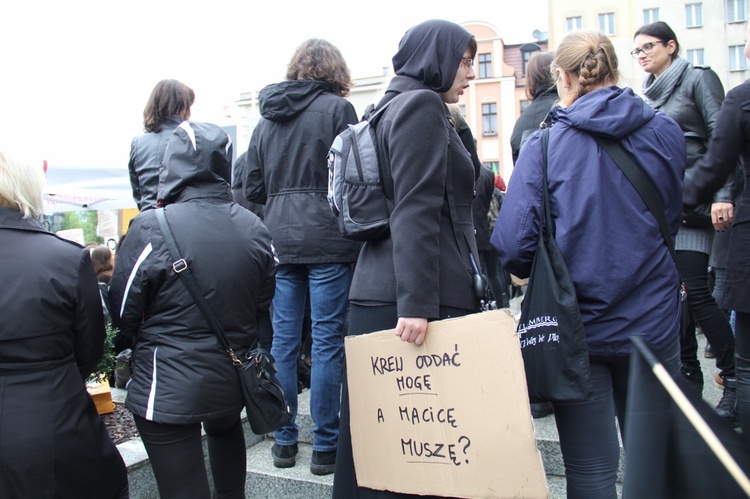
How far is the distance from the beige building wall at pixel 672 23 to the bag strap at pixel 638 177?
3730 cm

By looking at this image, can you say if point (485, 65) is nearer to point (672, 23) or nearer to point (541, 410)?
point (672, 23)

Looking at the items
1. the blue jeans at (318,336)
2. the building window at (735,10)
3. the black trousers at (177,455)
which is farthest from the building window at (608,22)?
the black trousers at (177,455)

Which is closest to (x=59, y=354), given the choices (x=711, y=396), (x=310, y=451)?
(x=310, y=451)

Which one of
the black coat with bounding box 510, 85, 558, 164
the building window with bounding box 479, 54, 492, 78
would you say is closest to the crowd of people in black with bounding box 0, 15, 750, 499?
the black coat with bounding box 510, 85, 558, 164

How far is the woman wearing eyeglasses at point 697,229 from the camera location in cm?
355

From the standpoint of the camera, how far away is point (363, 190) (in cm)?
250

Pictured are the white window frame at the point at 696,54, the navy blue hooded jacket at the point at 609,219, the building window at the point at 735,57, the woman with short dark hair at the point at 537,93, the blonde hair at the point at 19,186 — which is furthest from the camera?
the white window frame at the point at 696,54

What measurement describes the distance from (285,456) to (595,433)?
6.38 feet

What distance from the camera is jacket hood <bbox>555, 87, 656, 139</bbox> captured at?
2.30 metres

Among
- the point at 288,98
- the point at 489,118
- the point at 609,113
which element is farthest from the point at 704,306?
the point at 489,118

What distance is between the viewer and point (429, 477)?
91.5 inches

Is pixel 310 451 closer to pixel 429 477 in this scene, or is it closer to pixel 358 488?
pixel 358 488

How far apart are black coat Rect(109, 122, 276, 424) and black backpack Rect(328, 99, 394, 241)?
0.47m

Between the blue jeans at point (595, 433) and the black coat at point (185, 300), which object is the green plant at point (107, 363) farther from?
the blue jeans at point (595, 433)
